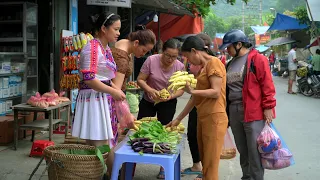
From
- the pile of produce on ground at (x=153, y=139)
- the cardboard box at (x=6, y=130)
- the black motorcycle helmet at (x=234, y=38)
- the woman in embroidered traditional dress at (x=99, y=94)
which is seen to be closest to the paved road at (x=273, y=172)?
the cardboard box at (x=6, y=130)

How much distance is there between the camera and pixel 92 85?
3148 mm

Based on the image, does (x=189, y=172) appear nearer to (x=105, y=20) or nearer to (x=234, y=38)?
(x=234, y=38)

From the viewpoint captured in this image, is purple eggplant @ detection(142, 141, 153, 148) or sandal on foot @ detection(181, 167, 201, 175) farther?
sandal on foot @ detection(181, 167, 201, 175)

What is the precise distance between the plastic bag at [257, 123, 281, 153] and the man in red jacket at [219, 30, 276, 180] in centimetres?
9

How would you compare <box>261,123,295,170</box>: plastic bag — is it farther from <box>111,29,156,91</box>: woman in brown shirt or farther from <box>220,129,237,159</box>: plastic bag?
<box>111,29,156,91</box>: woman in brown shirt

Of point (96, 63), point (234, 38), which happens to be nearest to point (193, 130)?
point (234, 38)

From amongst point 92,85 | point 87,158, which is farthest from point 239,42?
point 87,158

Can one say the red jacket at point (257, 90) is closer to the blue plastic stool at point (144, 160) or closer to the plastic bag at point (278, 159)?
the plastic bag at point (278, 159)

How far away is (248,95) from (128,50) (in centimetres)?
141

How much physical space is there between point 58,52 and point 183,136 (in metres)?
4.70

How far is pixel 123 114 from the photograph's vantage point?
363 centimetres

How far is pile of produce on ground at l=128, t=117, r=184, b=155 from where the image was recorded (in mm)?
3217

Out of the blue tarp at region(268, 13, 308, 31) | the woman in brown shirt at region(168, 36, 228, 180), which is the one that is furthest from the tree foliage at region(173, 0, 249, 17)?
the blue tarp at region(268, 13, 308, 31)

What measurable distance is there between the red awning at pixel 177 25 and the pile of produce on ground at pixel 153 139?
994 cm
